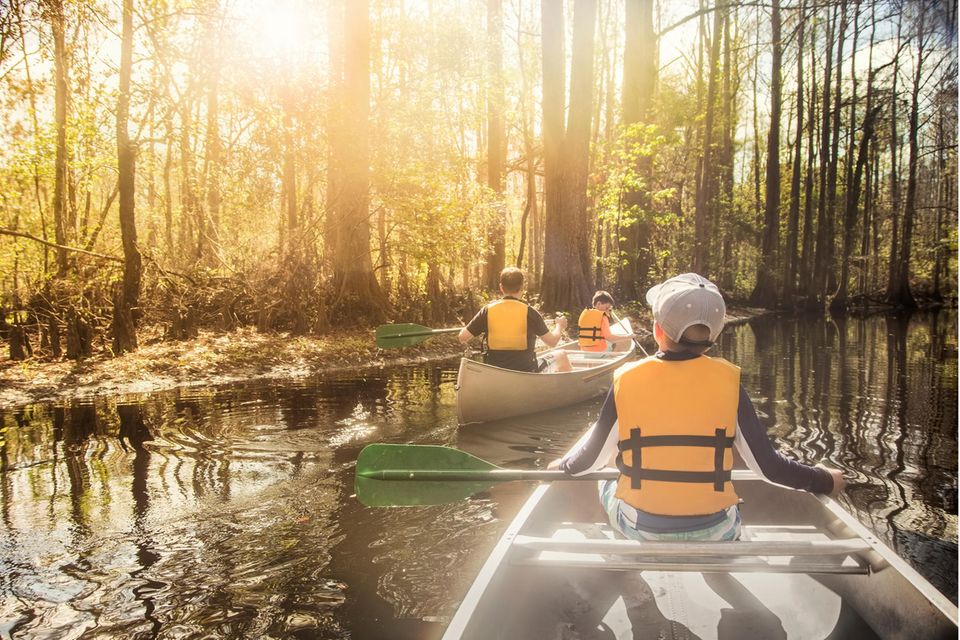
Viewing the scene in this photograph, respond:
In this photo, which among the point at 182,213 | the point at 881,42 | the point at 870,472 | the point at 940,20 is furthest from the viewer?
the point at 881,42

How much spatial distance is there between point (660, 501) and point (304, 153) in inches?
488

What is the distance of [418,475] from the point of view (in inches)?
157

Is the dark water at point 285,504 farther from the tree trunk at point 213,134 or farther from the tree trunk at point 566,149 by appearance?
the tree trunk at point 566,149

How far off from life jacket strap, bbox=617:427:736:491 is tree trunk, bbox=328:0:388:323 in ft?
38.9

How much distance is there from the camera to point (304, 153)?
1374cm

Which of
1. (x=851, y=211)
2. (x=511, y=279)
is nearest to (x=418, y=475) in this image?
(x=511, y=279)

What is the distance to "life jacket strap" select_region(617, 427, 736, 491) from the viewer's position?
8.78 ft

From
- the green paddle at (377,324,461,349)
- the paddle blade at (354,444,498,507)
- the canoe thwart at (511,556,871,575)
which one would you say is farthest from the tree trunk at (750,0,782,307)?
the canoe thwart at (511,556,871,575)

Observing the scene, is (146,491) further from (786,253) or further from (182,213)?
(786,253)

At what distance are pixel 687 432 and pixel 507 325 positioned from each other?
16.2 ft

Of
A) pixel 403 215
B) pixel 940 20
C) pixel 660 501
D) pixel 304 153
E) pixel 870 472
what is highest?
pixel 940 20

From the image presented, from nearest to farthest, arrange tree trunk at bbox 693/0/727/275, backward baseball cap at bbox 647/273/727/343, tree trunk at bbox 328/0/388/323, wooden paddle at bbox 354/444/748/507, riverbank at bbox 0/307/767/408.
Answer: backward baseball cap at bbox 647/273/727/343, wooden paddle at bbox 354/444/748/507, riverbank at bbox 0/307/767/408, tree trunk at bbox 328/0/388/323, tree trunk at bbox 693/0/727/275

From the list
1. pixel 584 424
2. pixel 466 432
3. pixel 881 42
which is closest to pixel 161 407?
pixel 466 432

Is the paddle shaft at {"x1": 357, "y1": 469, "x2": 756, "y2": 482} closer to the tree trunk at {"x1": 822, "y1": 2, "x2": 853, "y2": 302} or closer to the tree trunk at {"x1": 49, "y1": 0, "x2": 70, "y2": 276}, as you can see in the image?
the tree trunk at {"x1": 49, "y1": 0, "x2": 70, "y2": 276}
